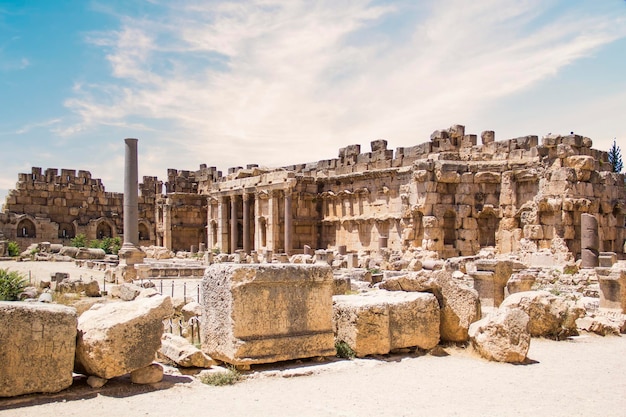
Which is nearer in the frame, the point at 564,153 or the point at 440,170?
the point at 564,153

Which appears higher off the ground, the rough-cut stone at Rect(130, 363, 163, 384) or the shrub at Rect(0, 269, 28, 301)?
the shrub at Rect(0, 269, 28, 301)

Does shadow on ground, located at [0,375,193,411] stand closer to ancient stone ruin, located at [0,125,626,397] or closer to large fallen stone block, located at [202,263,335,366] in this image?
ancient stone ruin, located at [0,125,626,397]

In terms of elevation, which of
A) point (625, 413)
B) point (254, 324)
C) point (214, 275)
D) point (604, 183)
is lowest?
point (625, 413)

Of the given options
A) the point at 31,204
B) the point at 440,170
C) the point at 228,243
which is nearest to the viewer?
the point at 440,170

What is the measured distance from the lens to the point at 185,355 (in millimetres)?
7246

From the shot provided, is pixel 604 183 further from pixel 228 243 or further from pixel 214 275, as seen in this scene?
pixel 228 243

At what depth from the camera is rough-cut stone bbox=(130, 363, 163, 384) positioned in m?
6.59

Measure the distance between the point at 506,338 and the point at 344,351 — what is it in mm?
2243

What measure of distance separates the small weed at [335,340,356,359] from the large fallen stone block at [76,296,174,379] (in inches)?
101

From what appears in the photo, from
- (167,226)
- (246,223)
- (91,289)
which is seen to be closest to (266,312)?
(91,289)

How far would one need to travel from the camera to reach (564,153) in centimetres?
2155

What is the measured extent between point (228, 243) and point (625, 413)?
3133 centimetres

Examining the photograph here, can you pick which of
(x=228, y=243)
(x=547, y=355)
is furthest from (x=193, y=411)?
(x=228, y=243)

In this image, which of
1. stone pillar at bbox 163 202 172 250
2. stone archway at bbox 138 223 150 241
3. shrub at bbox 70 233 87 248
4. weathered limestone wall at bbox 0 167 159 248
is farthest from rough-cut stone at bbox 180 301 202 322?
stone archway at bbox 138 223 150 241
